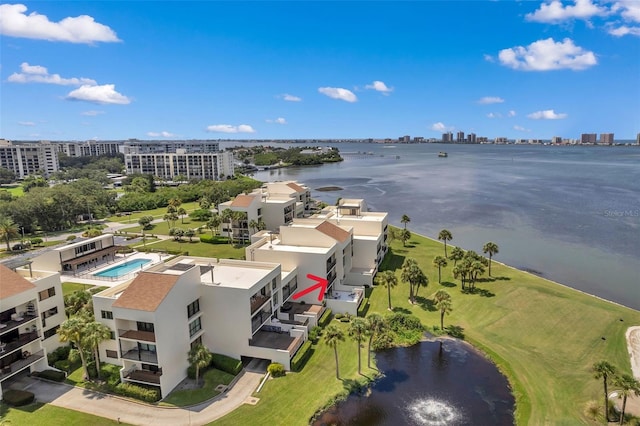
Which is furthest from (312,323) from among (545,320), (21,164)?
(21,164)

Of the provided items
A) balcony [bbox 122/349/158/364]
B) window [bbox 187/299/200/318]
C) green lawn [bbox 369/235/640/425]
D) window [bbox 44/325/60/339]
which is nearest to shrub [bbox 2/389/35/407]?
window [bbox 44/325/60/339]

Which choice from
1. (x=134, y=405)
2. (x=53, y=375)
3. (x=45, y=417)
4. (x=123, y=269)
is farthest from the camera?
(x=123, y=269)

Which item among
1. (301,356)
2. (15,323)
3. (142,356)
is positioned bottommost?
(301,356)

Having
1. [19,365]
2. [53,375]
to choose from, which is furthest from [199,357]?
[19,365]

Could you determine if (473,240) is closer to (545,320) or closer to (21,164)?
(545,320)

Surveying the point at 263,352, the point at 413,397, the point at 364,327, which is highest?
the point at 364,327

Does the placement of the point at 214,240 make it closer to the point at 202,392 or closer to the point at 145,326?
the point at 145,326

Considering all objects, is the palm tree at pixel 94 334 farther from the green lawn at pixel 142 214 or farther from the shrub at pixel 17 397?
the green lawn at pixel 142 214
